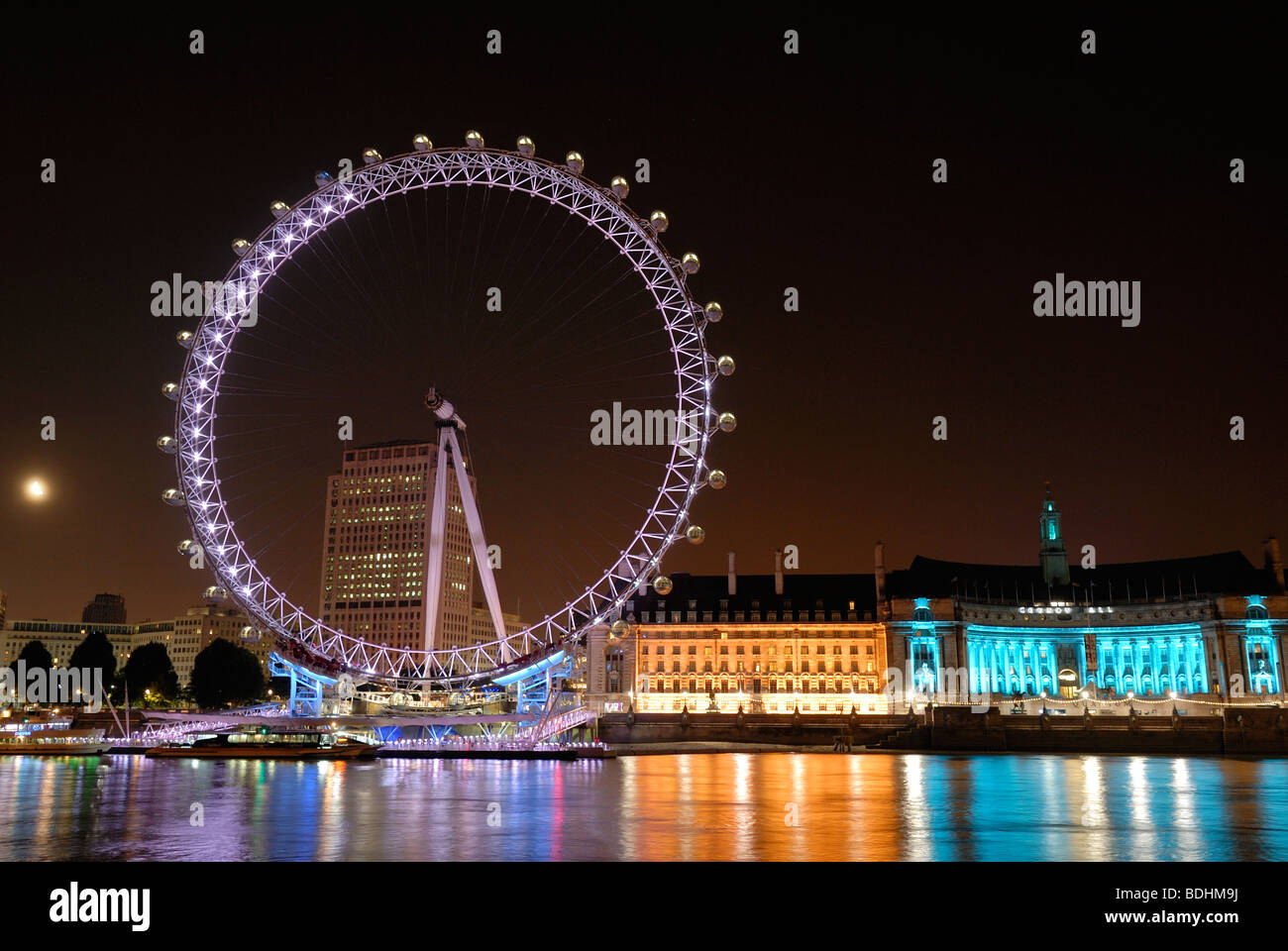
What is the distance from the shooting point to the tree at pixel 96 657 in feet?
374

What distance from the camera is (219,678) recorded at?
115125 mm

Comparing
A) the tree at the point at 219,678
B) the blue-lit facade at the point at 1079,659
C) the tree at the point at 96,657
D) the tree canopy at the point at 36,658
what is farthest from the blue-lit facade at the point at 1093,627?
the tree canopy at the point at 36,658

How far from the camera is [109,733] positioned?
91.1 metres

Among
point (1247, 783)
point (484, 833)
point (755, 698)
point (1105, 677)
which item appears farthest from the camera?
point (1105, 677)

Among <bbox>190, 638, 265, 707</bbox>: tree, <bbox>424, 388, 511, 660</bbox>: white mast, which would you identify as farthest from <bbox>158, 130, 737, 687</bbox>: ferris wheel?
<bbox>190, 638, 265, 707</bbox>: tree

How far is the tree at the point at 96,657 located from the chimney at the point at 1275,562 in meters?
122

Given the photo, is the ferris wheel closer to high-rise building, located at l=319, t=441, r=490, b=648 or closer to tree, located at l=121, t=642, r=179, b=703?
tree, located at l=121, t=642, r=179, b=703

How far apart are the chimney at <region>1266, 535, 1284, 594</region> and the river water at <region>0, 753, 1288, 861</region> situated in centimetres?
7548

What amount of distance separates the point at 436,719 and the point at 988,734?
41.7 meters

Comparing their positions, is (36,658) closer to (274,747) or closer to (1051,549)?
(274,747)
